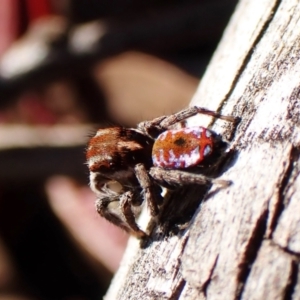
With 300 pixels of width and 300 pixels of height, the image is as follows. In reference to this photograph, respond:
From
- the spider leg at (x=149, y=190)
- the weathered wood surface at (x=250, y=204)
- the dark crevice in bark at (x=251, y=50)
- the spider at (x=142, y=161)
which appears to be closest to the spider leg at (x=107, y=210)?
the spider at (x=142, y=161)

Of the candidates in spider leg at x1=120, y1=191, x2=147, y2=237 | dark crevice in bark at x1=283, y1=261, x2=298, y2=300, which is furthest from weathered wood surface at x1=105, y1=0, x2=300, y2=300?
spider leg at x1=120, y1=191, x2=147, y2=237

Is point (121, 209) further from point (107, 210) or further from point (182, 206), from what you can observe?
point (182, 206)

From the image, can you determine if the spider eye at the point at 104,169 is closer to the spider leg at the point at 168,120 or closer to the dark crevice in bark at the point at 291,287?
the spider leg at the point at 168,120

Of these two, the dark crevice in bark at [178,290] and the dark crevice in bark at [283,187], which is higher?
the dark crevice in bark at [283,187]

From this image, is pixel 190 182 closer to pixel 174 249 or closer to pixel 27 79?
pixel 174 249

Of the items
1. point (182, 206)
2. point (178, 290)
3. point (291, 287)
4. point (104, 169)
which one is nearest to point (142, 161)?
point (104, 169)

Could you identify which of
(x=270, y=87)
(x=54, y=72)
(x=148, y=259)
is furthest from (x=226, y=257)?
(x=54, y=72)

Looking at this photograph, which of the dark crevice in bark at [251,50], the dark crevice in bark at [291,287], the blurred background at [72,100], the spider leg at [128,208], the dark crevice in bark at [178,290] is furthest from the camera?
the blurred background at [72,100]
